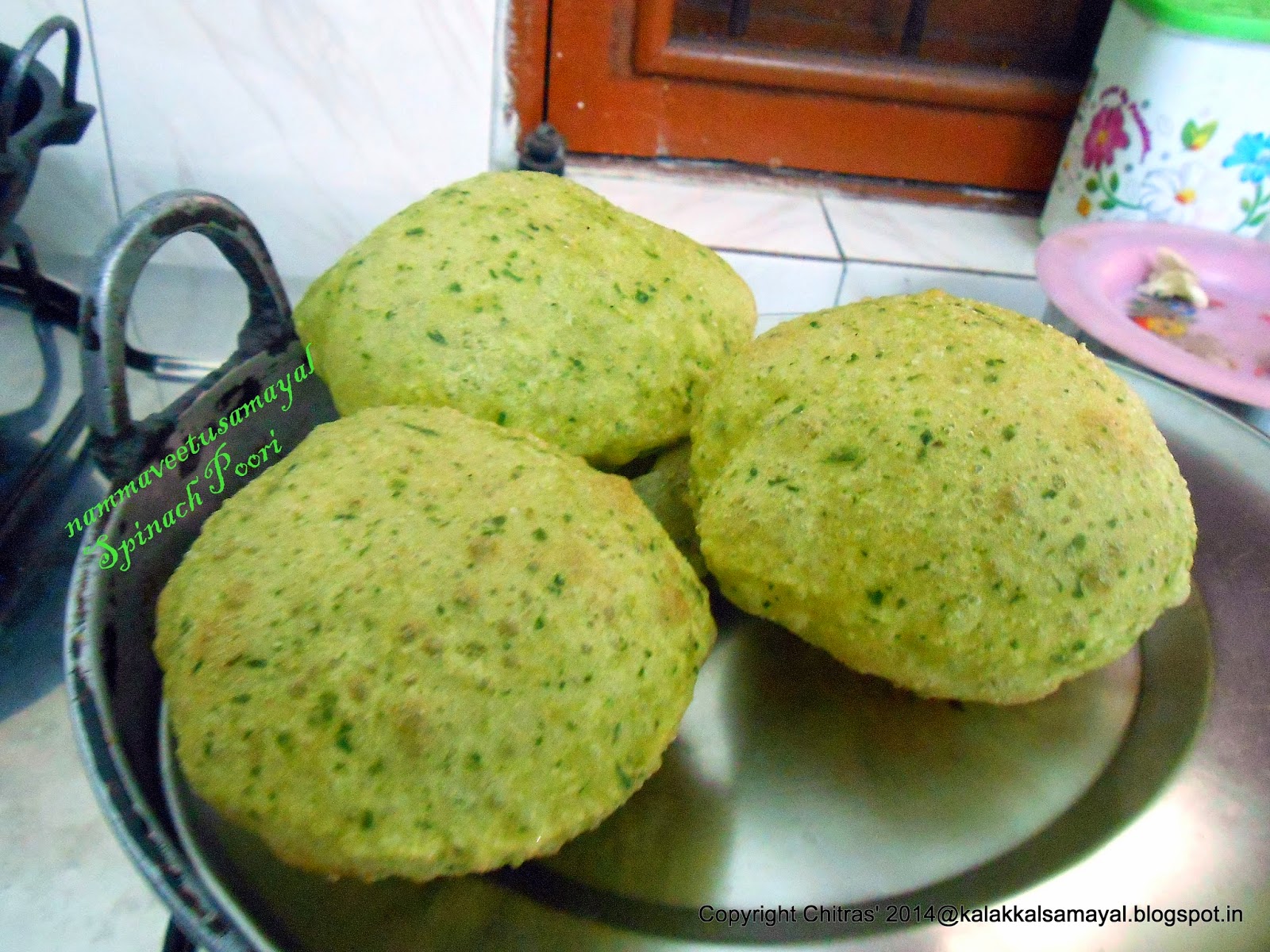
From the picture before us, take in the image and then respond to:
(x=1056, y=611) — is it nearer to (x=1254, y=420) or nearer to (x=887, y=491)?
(x=887, y=491)

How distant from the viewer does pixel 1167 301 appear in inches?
36.0

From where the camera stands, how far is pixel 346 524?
39 cm

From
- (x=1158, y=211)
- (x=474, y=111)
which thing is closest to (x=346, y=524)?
(x=474, y=111)

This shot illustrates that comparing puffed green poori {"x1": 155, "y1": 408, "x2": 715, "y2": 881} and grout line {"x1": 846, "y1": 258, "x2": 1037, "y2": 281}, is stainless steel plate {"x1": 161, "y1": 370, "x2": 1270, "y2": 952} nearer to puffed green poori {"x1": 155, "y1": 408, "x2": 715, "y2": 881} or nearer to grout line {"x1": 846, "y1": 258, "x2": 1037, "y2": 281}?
puffed green poori {"x1": 155, "y1": 408, "x2": 715, "y2": 881}

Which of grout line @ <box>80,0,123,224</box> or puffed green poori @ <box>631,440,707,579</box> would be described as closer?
puffed green poori @ <box>631,440,707,579</box>

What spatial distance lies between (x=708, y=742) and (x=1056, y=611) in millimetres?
179

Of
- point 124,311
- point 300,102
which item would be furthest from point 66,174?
point 124,311

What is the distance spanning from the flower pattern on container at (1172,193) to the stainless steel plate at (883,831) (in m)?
0.60

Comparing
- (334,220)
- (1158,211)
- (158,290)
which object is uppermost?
(1158,211)

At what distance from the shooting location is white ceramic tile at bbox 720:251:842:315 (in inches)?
39.5

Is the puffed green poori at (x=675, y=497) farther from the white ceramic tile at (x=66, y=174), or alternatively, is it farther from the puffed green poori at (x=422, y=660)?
the white ceramic tile at (x=66, y=174)

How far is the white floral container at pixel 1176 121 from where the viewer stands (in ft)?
2.82

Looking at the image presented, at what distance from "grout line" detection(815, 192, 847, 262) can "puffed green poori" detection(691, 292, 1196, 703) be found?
58 centimetres

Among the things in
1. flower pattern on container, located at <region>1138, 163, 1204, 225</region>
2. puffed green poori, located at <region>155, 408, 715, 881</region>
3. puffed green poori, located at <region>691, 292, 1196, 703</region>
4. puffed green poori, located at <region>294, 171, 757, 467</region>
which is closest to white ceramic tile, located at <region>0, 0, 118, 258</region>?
puffed green poori, located at <region>294, 171, 757, 467</region>
